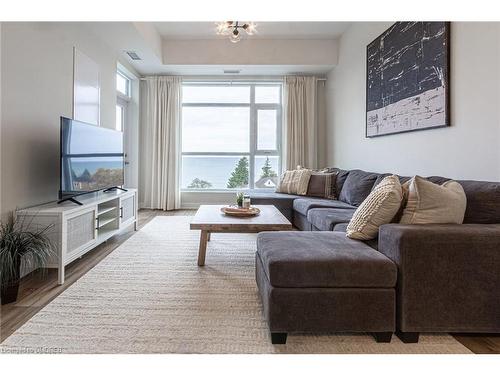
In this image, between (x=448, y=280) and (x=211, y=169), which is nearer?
(x=448, y=280)

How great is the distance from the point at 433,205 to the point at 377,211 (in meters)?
0.29

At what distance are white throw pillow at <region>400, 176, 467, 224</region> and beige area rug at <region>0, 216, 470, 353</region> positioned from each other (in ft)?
2.02

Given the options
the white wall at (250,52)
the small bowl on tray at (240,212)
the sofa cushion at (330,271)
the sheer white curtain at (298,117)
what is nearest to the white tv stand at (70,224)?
the small bowl on tray at (240,212)

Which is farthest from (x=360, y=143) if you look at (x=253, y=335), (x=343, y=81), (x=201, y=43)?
(x=253, y=335)

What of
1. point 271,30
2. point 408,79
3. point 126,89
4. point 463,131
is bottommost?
point 463,131

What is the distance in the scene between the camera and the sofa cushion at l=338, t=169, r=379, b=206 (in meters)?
3.52

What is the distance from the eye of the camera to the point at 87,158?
→ 3145mm

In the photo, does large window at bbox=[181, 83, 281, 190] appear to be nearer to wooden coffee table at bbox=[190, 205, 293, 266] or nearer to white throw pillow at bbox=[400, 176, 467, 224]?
wooden coffee table at bbox=[190, 205, 293, 266]

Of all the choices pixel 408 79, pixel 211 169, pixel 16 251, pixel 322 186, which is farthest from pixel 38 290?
pixel 211 169

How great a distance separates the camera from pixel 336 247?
1.79 m

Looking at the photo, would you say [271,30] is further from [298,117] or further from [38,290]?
[38,290]

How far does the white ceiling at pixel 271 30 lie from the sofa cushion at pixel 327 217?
2996 mm
